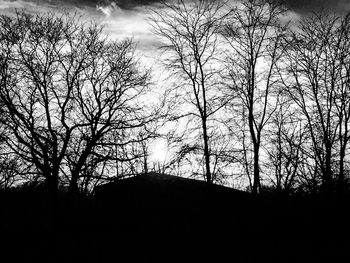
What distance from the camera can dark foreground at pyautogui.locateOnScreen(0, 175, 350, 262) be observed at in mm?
11812

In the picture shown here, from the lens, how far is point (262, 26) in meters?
17.6

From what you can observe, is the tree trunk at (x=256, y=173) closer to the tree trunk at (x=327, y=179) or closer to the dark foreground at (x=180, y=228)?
the dark foreground at (x=180, y=228)

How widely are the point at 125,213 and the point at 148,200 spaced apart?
1.48 m

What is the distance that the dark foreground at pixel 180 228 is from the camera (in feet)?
38.8

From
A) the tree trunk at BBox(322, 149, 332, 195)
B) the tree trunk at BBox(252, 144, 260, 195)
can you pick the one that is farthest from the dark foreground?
the tree trunk at BBox(322, 149, 332, 195)

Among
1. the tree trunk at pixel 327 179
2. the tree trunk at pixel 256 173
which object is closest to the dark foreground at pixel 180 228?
the tree trunk at pixel 256 173

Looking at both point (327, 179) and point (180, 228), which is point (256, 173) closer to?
point (327, 179)

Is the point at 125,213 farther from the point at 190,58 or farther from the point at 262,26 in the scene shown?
the point at 262,26

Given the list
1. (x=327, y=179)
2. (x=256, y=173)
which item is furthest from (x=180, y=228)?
(x=327, y=179)

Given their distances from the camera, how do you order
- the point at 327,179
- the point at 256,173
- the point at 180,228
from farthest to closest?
the point at 327,179 < the point at 256,173 < the point at 180,228

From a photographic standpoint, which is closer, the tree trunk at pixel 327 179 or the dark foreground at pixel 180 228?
the dark foreground at pixel 180 228

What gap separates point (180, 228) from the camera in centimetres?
1495

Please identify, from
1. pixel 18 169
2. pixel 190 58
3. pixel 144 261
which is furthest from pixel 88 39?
pixel 144 261

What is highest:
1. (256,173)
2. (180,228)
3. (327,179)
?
(256,173)
